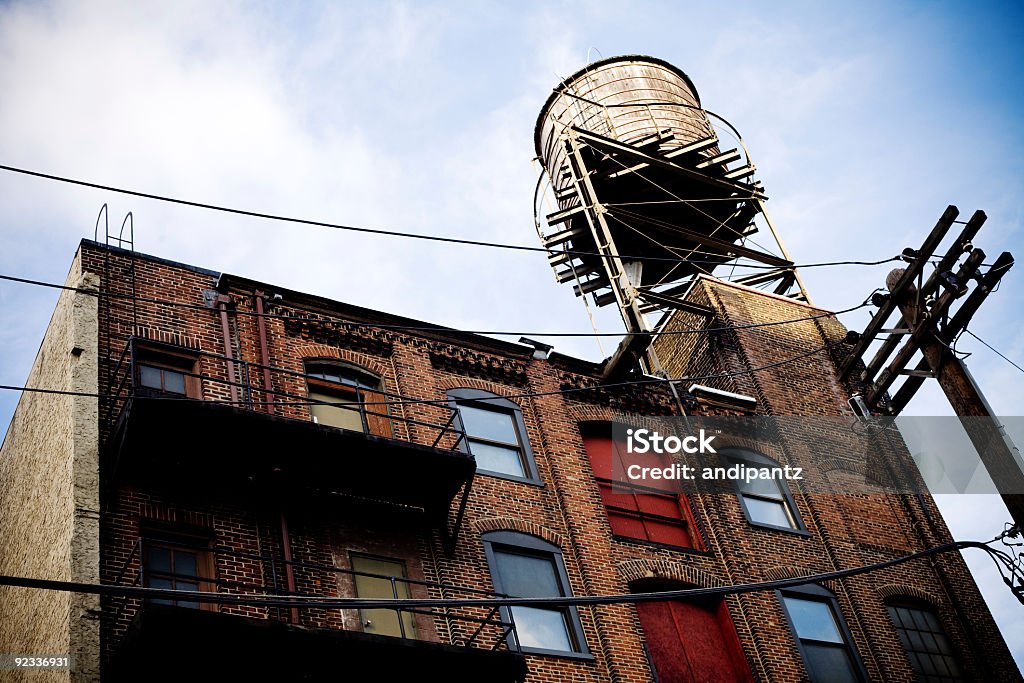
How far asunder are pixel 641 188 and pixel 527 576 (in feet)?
40.8

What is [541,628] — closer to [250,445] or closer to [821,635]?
[250,445]

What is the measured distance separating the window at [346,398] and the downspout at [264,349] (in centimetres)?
59

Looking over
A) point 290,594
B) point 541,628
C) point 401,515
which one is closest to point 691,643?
point 541,628

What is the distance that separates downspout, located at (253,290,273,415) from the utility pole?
995cm

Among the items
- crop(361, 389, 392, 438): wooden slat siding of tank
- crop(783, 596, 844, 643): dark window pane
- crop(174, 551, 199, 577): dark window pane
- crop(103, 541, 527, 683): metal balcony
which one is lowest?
crop(103, 541, 527, 683): metal balcony

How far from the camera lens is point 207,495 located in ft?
46.6

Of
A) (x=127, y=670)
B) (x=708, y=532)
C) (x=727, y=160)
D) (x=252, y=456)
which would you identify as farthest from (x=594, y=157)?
(x=127, y=670)

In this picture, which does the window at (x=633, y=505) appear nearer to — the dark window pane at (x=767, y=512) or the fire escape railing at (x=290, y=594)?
the dark window pane at (x=767, y=512)

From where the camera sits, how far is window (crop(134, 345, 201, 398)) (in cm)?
→ 1538

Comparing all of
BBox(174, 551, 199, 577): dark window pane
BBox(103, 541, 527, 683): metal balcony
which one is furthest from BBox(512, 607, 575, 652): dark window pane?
BBox(174, 551, 199, 577): dark window pane

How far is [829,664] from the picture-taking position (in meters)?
17.9

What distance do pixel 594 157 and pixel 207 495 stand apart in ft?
47.1

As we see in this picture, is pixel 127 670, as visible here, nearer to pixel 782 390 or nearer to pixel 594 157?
pixel 782 390

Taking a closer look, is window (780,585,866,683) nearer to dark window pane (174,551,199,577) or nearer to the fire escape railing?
the fire escape railing
